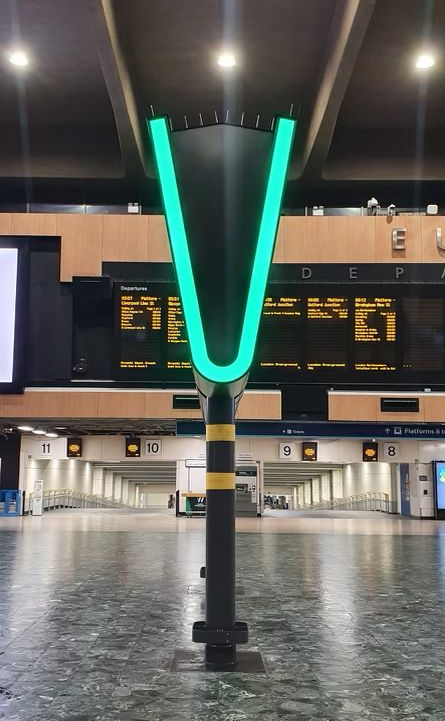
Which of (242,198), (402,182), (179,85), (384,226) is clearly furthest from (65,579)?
(402,182)

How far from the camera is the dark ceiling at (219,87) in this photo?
1288 centimetres

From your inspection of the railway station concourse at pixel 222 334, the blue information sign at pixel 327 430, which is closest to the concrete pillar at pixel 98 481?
the railway station concourse at pixel 222 334

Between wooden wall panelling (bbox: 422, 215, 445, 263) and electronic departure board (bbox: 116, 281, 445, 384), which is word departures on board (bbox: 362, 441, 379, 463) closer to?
wooden wall panelling (bbox: 422, 215, 445, 263)

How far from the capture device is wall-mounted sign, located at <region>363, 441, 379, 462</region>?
78.5 ft

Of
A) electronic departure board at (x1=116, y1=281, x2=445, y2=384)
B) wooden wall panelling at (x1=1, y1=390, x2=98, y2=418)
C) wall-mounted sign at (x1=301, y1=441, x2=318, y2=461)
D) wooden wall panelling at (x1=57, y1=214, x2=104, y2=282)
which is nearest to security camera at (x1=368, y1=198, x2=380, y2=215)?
electronic departure board at (x1=116, y1=281, x2=445, y2=384)

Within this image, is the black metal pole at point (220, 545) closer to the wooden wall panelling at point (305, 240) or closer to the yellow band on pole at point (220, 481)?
the yellow band on pole at point (220, 481)

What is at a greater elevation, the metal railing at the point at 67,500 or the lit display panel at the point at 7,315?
the lit display panel at the point at 7,315

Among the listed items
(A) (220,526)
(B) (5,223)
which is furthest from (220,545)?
(B) (5,223)

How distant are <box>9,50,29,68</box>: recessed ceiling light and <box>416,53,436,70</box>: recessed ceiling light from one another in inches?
332

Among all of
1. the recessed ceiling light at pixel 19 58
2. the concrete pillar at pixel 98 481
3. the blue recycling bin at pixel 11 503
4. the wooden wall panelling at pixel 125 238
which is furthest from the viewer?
the concrete pillar at pixel 98 481

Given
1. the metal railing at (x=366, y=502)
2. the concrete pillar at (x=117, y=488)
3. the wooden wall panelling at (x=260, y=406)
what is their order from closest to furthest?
1. the wooden wall panelling at (x=260, y=406)
2. the metal railing at (x=366, y=502)
3. the concrete pillar at (x=117, y=488)

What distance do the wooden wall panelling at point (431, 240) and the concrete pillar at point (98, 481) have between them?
1050 inches

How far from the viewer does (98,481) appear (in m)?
37.2

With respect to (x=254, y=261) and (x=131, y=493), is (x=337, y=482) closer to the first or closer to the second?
(x=131, y=493)
